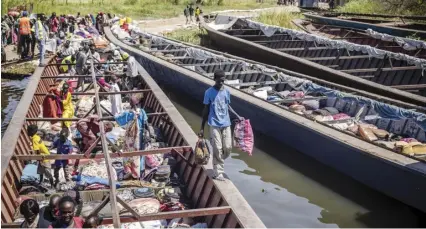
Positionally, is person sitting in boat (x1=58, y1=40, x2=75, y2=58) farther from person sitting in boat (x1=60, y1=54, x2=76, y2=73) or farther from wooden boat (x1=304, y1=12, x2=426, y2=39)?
wooden boat (x1=304, y1=12, x2=426, y2=39)

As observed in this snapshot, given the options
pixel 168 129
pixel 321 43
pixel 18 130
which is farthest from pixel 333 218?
pixel 321 43

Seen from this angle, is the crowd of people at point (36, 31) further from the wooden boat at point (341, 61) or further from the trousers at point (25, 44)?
the wooden boat at point (341, 61)

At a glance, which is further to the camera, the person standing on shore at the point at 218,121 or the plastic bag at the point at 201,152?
the plastic bag at the point at 201,152

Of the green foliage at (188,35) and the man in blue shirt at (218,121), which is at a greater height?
the man in blue shirt at (218,121)

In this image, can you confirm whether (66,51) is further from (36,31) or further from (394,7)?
(394,7)

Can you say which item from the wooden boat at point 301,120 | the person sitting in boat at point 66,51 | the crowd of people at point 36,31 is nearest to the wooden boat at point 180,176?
the wooden boat at point 301,120

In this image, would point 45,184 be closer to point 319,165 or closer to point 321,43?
point 319,165

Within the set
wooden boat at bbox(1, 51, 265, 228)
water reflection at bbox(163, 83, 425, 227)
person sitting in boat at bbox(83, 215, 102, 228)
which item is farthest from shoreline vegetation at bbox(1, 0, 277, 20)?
person sitting in boat at bbox(83, 215, 102, 228)

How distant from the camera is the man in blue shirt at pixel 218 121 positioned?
20.7ft

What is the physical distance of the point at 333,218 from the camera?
767 centimetres

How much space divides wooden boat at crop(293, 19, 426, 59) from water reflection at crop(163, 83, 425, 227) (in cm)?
741

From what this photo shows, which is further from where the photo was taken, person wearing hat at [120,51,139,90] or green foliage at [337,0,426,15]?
green foliage at [337,0,426,15]

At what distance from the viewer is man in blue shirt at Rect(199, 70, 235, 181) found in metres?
6.32

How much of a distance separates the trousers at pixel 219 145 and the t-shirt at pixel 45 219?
7.41 feet
